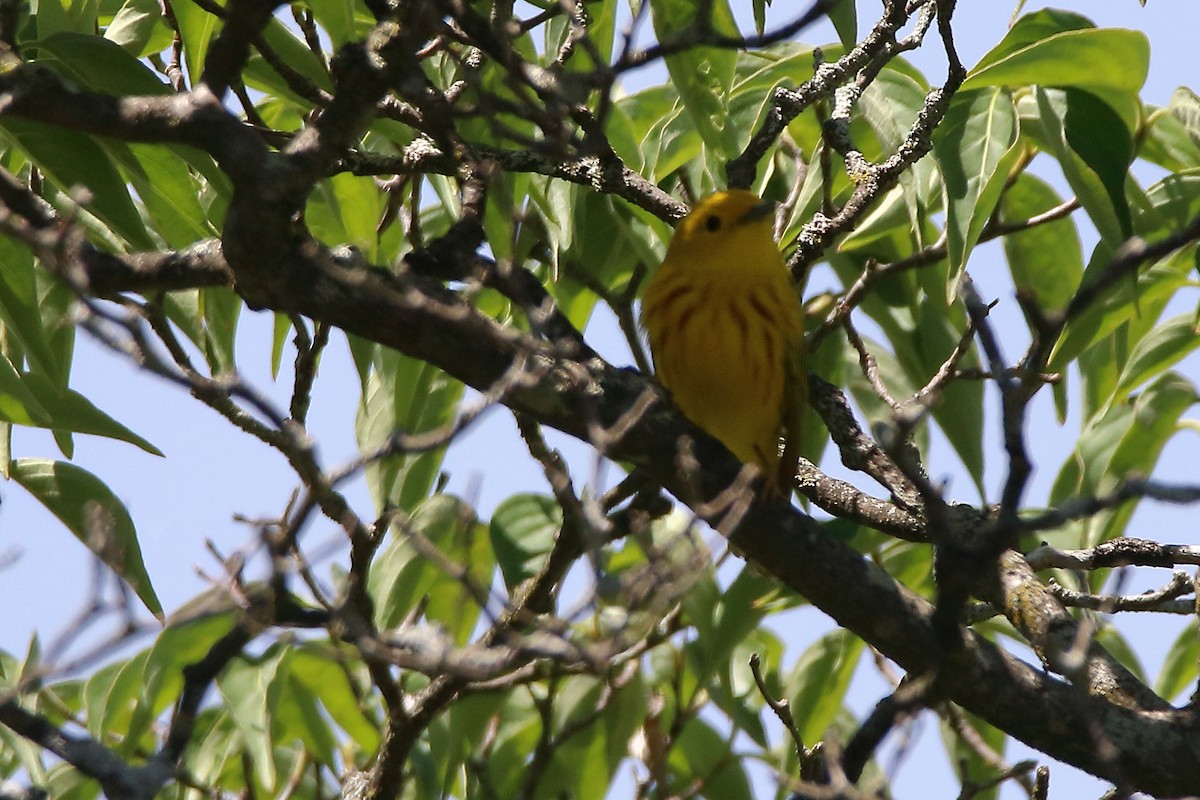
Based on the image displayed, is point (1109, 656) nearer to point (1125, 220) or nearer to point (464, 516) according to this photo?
point (1125, 220)

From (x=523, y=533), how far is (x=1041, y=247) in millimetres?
1533

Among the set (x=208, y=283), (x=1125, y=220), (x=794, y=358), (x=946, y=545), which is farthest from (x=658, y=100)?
(x=946, y=545)

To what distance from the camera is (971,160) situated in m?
3.14

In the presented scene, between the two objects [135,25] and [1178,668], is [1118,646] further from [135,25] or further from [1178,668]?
[135,25]

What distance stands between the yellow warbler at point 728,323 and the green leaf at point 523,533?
1.02m

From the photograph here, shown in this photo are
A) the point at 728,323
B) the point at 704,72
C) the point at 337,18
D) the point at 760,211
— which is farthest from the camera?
the point at 728,323

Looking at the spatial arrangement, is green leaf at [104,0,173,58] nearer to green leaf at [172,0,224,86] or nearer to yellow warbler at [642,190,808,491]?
green leaf at [172,0,224,86]

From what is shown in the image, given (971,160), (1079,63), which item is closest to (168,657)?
(971,160)

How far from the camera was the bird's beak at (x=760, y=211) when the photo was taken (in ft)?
14.8

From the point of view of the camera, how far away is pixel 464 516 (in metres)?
2.84

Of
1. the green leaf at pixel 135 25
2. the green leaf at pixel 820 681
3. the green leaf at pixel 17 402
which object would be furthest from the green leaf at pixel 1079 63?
the green leaf at pixel 17 402

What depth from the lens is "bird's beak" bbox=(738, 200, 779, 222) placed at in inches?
177

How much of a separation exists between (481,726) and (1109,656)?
59.9 inches

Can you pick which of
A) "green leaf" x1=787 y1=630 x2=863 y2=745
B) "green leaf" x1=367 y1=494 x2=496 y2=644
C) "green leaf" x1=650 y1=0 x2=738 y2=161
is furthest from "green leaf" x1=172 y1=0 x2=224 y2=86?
"green leaf" x1=787 y1=630 x2=863 y2=745
